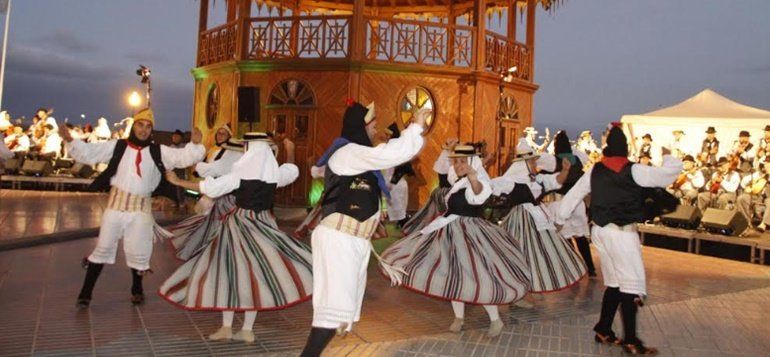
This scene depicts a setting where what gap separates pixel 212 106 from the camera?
18.1 metres

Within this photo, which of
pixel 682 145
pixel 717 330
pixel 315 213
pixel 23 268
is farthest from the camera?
pixel 682 145

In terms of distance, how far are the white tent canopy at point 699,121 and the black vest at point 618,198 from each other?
13.0m

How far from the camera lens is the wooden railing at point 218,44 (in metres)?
17.0

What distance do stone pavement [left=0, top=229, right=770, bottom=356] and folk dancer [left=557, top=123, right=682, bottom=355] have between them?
43cm

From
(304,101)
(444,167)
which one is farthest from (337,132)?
(444,167)

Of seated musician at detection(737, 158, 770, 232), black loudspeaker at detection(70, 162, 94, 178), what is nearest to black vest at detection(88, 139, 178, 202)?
seated musician at detection(737, 158, 770, 232)

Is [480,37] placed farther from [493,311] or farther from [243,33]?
[493,311]

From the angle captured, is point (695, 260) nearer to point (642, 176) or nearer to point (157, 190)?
point (642, 176)

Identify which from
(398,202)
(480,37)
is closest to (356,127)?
(398,202)

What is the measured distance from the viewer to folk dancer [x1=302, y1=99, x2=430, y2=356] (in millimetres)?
4059

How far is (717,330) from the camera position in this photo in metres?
6.23

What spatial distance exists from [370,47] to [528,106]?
16.8 feet

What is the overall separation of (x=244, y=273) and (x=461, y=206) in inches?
79.7

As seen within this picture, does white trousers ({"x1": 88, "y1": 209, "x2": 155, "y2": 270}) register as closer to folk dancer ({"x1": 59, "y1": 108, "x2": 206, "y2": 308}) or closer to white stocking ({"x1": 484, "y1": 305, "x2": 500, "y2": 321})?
folk dancer ({"x1": 59, "y1": 108, "x2": 206, "y2": 308})
